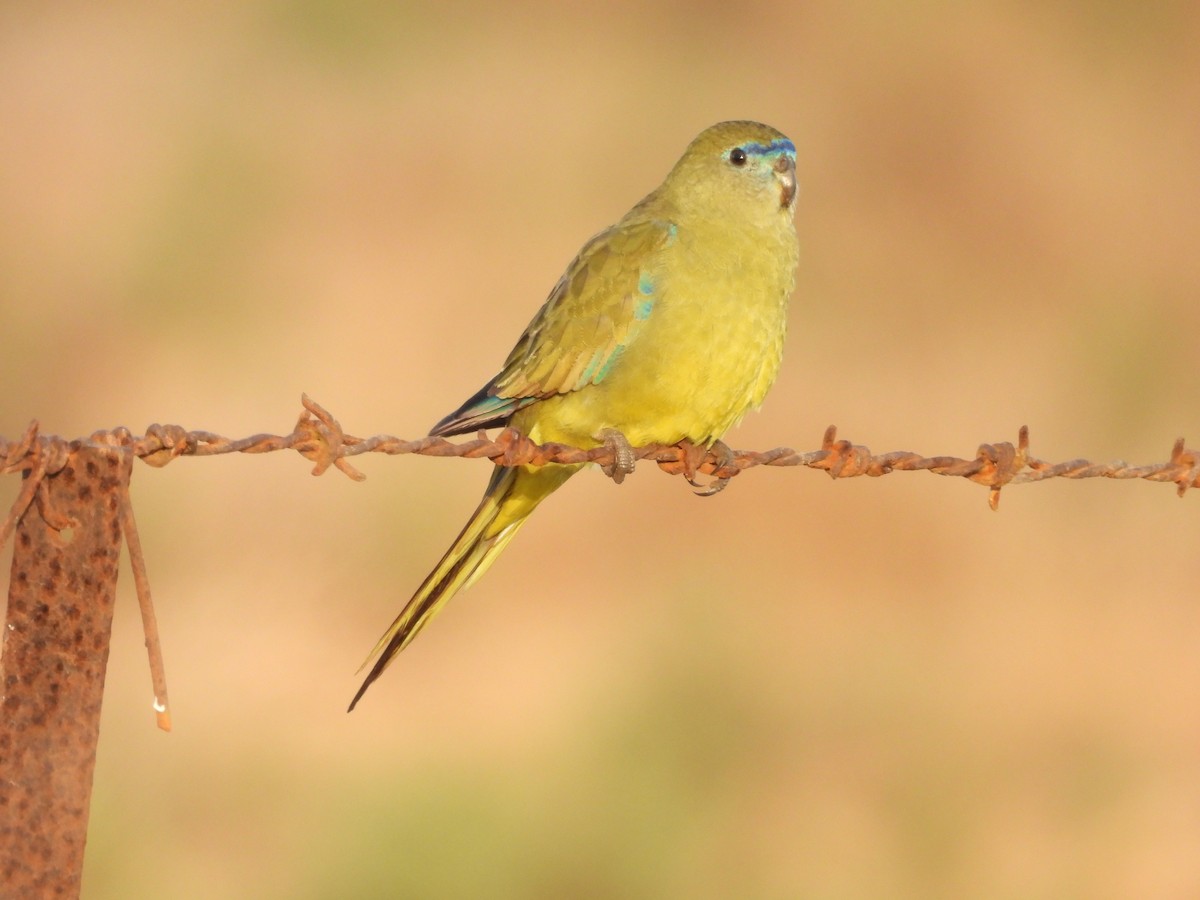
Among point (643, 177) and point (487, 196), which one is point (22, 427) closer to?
point (487, 196)

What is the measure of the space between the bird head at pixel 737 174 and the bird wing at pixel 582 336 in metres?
0.40

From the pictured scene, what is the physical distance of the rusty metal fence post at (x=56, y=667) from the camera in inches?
90.7

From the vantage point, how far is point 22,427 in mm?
9844

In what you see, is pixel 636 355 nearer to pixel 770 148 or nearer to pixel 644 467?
pixel 770 148

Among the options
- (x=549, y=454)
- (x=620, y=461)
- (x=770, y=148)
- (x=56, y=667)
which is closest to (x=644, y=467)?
(x=770, y=148)

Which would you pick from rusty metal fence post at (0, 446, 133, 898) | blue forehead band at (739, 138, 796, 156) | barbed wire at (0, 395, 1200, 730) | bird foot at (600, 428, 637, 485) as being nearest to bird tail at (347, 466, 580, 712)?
bird foot at (600, 428, 637, 485)

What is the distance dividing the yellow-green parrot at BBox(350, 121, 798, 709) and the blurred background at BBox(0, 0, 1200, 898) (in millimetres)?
2580

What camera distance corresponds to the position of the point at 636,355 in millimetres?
4789

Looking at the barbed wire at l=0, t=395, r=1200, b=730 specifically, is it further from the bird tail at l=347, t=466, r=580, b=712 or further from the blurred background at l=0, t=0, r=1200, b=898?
the blurred background at l=0, t=0, r=1200, b=898

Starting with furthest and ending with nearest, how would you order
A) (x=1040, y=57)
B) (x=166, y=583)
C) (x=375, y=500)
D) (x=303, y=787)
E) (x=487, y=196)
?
(x=1040, y=57)
(x=487, y=196)
(x=375, y=500)
(x=166, y=583)
(x=303, y=787)

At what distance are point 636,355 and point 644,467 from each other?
5.07 metres

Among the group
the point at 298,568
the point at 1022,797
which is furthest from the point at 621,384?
the point at 298,568

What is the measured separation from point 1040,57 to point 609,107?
13.6 feet

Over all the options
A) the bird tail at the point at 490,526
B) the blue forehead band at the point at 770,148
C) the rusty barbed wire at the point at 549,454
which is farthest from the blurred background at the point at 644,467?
the blue forehead band at the point at 770,148
